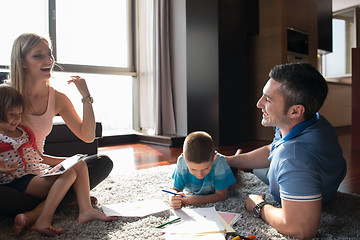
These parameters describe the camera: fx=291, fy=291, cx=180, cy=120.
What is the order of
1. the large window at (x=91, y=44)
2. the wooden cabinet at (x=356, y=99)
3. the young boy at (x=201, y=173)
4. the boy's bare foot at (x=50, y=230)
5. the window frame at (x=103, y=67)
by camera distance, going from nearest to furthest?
1. the boy's bare foot at (x=50, y=230)
2. the young boy at (x=201, y=173)
3. the wooden cabinet at (x=356, y=99)
4. the large window at (x=91, y=44)
5. the window frame at (x=103, y=67)

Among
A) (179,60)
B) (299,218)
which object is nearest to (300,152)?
(299,218)

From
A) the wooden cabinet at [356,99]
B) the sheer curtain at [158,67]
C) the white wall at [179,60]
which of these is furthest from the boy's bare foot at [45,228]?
the wooden cabinet at [356,99]

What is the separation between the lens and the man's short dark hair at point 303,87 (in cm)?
106

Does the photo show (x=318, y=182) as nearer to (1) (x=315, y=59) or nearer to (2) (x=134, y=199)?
(2) (x=134, y=199)

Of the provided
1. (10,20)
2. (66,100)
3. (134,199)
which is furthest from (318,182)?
(10,20)

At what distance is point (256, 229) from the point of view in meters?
1.12

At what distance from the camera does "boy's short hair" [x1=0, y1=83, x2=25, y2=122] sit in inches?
44.3

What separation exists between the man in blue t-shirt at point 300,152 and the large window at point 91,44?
2959 millimetres

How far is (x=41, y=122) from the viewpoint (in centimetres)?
134

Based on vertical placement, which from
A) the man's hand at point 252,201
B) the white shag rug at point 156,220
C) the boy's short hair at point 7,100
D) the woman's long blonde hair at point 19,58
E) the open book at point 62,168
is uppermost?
the woman's long blonde hair at point 19,58

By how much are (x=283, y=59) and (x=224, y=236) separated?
3.21 meters

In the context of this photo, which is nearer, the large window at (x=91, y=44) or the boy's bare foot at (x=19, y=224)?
the boy's bare foot at (x=19, y=224)

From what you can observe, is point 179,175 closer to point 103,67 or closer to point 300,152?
point 300,152

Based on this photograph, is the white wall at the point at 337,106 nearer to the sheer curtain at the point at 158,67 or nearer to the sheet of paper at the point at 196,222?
the sheer curtain at the point at 158,67
